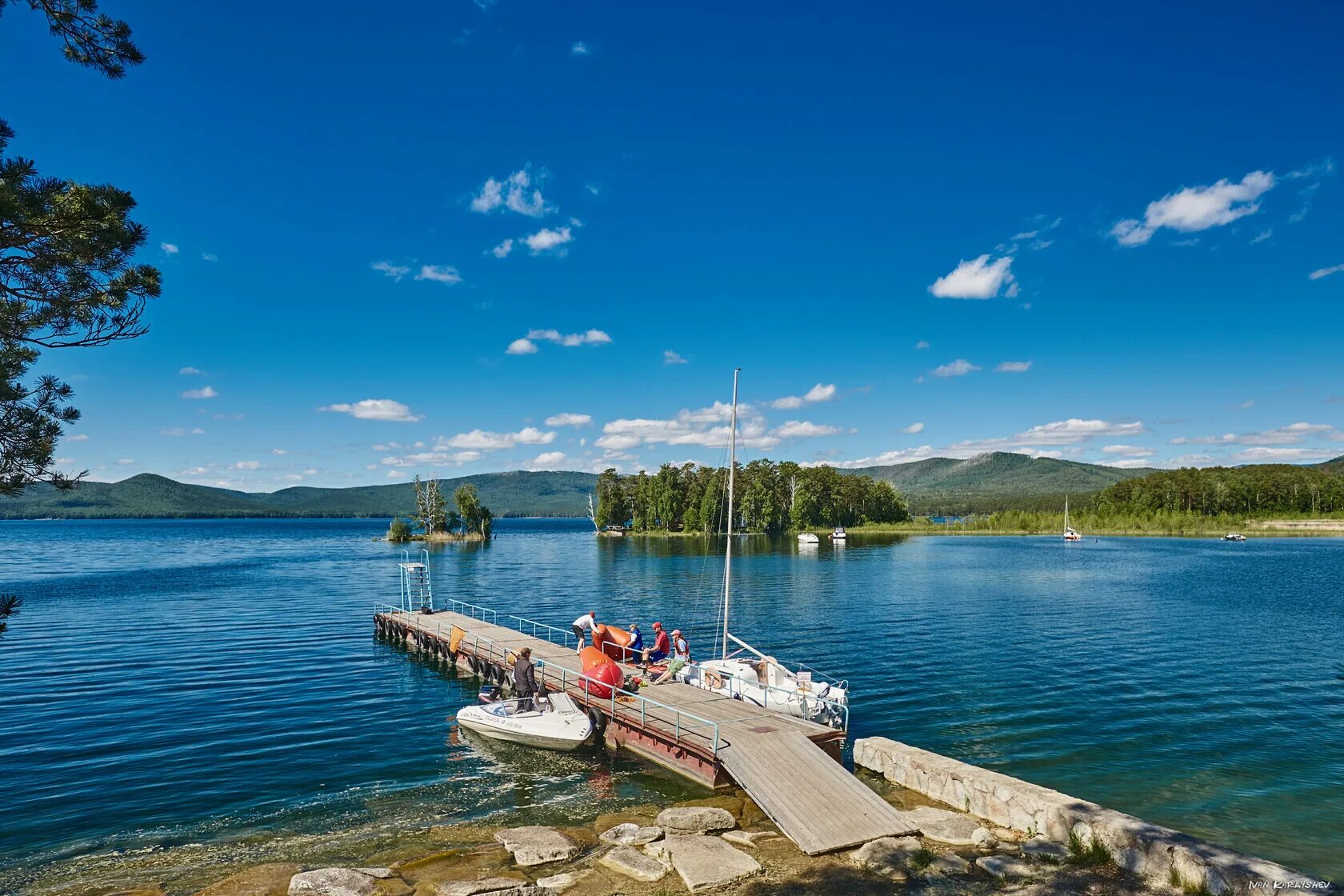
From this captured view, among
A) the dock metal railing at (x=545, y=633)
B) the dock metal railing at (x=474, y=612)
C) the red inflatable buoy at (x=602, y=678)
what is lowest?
the dock metal railing at (x=545, y=633)

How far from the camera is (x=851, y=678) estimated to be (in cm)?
3180

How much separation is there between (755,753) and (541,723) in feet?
25.9

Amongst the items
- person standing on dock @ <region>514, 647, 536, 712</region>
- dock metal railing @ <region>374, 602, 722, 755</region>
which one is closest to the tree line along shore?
dock metal railing @ <region>374, 602, 722, 755</region>

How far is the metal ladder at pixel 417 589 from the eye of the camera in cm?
4662

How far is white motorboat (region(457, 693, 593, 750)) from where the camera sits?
2322cm

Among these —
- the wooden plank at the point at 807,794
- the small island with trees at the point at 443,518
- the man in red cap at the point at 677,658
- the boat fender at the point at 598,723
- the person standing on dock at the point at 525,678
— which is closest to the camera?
the wooden plank at the point at 807,794

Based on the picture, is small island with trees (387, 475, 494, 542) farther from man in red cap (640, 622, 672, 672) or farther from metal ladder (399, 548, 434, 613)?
man in red cap (640, 622, 672, 672)

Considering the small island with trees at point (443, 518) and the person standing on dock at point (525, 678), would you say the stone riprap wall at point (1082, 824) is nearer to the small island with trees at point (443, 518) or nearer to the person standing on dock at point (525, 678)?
the person standing on dock at point (525, 678)

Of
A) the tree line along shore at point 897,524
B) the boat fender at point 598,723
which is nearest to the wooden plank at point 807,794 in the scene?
the boat fender at point 598,723

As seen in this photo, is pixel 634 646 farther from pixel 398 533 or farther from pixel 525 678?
pixel 398 533

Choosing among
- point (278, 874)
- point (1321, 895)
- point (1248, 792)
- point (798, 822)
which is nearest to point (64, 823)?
point (278, 874)

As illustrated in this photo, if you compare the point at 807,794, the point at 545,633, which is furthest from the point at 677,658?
the point at 545,633

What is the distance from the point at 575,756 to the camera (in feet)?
75.7

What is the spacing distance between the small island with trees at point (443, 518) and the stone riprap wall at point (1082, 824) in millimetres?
144691
